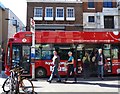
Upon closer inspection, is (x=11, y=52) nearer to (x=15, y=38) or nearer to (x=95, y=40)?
(x=15, y=38)

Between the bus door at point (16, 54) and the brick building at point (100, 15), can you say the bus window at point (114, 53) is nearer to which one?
the bus door at point (16, 54)

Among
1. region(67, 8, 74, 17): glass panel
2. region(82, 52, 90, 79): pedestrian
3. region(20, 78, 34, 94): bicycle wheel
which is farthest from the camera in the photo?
region(67, 8, 74, 17): glass panel

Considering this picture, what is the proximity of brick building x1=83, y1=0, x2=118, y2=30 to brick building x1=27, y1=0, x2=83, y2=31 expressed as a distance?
1.25 meters

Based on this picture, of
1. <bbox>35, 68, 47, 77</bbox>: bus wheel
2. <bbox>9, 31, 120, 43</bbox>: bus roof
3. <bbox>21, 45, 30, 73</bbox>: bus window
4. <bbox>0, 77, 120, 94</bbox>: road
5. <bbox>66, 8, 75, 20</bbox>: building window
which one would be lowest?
<bbox>0, 77, 120, 94</bbox>: road

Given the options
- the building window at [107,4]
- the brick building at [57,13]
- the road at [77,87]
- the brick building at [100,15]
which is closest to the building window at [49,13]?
the brick building at [57,13]

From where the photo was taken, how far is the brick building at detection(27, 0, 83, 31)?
144 ft

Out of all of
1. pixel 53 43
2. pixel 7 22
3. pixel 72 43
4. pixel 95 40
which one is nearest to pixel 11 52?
pixel 53 43

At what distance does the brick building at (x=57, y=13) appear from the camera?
43750 mm

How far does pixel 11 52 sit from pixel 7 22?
3607 cm

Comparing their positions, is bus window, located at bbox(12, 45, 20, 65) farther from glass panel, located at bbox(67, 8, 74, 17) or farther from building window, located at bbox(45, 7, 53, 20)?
glass panel, located at bbox(67, 8, 74, 17)

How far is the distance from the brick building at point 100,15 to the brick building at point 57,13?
1.25 meters

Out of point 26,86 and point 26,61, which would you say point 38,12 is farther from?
point 26,86

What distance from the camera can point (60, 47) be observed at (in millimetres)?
18672

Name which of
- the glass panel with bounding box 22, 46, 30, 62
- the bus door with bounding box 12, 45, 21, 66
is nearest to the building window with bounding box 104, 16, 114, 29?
the glass panel with bounding box 22, 46, 30, 62
